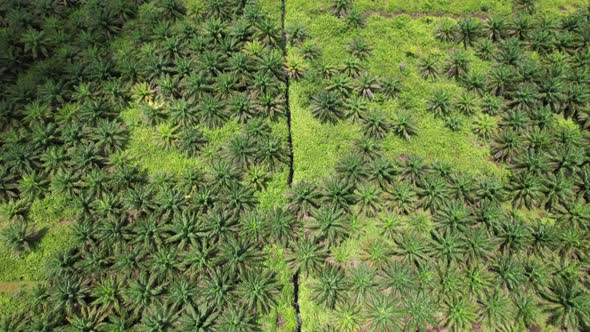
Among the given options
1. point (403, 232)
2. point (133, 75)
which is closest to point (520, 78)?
point (403, 232)

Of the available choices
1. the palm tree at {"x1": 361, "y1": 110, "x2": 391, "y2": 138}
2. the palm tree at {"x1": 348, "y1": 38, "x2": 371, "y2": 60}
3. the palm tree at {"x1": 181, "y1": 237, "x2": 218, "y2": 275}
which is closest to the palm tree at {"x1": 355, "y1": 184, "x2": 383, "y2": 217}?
the palm tree at {"x1": 361, "y1": 110, "x2": 391, "y2": 138}

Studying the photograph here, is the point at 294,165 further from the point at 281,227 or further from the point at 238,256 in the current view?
the point at 238,256

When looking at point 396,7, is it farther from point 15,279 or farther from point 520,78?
point 15,279

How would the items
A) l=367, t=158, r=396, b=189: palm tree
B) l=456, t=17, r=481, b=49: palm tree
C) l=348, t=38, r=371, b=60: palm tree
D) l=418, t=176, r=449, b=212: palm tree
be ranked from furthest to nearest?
l=456, t=17, r=481, b=49: palm tree → l=348, t=38, r=371, b=60: palm tree → l=367, t=158, r=396, b=189: palm tree → l=418, t=176, r=449, b=212: palm tree

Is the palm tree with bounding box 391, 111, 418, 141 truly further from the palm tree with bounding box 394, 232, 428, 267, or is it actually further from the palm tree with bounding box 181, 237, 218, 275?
the palm tree with bounding box 181, 237, 218, 275

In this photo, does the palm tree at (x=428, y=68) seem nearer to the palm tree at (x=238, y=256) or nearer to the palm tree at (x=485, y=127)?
the palm tree at (x=485, y=127)

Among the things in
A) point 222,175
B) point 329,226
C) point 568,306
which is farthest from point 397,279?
point 222,175
